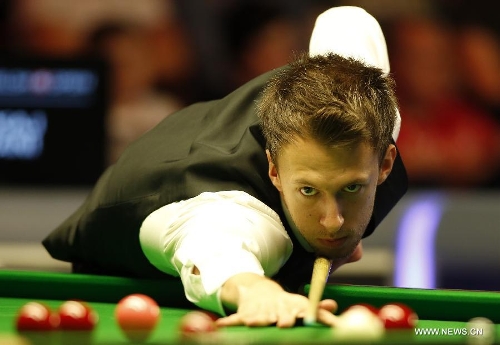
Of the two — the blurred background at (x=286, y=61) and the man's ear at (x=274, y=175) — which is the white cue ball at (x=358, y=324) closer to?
the man's ear at (x=274, y=175)

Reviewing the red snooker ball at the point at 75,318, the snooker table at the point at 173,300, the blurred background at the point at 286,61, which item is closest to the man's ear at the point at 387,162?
the snooker table at the point at 173,300

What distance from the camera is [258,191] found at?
310 centimetres

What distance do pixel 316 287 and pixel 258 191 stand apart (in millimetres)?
608

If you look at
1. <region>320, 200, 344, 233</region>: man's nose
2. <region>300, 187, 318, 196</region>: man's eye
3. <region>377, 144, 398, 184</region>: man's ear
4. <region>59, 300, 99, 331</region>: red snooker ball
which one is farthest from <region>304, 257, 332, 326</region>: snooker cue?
<region>59, 300, 99, 331</region>: red snooker ball

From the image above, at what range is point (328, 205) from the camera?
2.78 metres

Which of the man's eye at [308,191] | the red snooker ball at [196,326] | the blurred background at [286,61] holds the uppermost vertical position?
the blurred background at [286,61]

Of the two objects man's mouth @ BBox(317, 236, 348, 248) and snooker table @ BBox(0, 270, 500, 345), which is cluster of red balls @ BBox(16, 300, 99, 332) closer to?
snooker table @ BBox(0, 270, 500, 345)

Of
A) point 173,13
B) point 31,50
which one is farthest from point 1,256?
point 173,13

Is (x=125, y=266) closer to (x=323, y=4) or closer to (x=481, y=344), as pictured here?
(x=481, y=344)

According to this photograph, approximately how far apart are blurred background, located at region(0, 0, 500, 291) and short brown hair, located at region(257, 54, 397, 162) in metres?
4.02

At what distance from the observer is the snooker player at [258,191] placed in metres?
2.66

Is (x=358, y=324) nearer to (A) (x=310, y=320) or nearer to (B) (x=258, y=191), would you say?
(A) (x=310, y=320)

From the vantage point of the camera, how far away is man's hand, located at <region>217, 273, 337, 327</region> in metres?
2.38

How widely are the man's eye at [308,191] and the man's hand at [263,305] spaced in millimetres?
349
